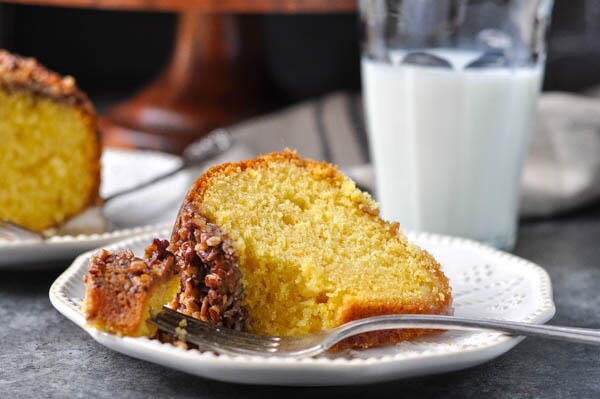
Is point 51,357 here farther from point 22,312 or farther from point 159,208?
point 159,208

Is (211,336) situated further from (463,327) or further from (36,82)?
(36,82)

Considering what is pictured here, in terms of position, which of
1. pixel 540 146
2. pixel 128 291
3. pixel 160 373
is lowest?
pixel 540 146

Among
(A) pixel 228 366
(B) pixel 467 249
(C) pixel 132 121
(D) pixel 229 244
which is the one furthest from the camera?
(C) pixel 132 121

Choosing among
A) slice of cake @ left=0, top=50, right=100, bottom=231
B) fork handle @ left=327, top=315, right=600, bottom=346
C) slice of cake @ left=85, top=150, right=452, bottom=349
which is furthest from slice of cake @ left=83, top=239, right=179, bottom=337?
slice of cake @ left=0, top=50, right=100, bottom=231

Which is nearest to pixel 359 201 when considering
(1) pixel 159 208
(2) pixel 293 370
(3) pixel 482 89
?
(2) pixel 293 370

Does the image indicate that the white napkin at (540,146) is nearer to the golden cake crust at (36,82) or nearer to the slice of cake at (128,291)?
the golden cake crust at (36,82)

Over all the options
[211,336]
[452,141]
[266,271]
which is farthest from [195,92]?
[211,336]

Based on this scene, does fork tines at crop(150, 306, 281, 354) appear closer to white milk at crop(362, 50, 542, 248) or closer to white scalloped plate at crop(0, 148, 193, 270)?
white scalloped plate at crop(0, 148, 193, 270)

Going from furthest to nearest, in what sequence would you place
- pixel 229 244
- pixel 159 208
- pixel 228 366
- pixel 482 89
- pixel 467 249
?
pixel 159 208, pixel 482 89, pixel 467 249, pixel 229 244, pixel 228 366
